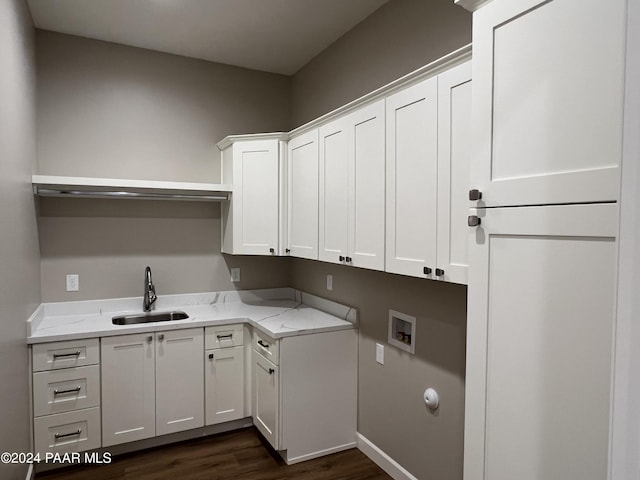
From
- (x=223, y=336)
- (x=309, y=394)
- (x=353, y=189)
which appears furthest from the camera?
(x=223, y=336)

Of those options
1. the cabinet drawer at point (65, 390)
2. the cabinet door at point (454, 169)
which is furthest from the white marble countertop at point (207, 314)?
the cabinet door at point (454, 169)

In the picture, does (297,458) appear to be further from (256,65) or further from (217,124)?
(256,65)

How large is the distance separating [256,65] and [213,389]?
275 cm

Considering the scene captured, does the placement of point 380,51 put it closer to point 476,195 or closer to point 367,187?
point 367,187

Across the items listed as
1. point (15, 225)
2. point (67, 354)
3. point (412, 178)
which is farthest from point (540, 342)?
point (67, 354)

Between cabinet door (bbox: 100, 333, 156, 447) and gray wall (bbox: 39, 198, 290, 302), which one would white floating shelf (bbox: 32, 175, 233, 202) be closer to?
gray wall (bbox: 39, 198, 290, 302)

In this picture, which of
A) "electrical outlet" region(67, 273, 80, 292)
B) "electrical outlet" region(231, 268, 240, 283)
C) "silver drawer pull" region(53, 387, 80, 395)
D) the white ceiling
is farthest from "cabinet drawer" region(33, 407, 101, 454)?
the white ceiling

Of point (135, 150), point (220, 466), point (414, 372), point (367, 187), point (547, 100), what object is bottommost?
point (220, 466)

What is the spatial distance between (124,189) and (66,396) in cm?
148

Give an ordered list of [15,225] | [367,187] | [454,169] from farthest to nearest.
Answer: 1. [367,187]
2. [15,225]
3. [454,169]

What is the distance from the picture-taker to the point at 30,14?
2.75 m

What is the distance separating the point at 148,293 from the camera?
323 centimetres

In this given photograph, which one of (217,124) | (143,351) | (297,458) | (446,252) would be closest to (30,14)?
(217,124)

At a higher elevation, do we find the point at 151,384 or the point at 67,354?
the point at 67,354
